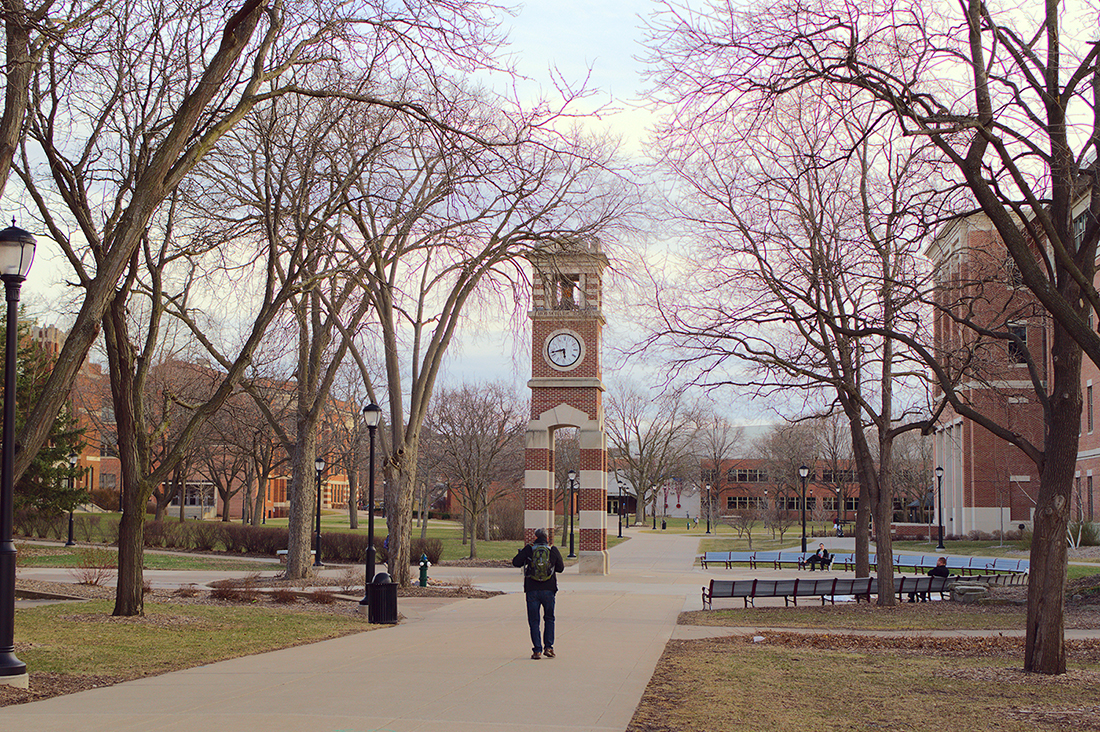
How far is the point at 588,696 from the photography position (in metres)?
9.23

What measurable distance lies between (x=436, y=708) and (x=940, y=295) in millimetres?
19447

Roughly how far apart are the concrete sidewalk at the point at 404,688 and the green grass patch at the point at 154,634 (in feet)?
2.04

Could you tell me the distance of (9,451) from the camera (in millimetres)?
9625

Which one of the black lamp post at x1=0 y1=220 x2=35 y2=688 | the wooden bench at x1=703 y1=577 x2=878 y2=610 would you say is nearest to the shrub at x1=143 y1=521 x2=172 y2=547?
the wooden bench at x1=703 y1=577 x2=878 y2=610

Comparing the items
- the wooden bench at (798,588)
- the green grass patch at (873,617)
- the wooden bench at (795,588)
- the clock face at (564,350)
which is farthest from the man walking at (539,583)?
the clock face at (564,350)

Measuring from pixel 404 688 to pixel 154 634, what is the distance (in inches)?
223

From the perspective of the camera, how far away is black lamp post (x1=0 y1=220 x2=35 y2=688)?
9039mm

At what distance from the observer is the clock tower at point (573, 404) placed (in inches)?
1216

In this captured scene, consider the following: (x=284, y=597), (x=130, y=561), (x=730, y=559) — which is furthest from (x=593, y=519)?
(x=130, y=561)

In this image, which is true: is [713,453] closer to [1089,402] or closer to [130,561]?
[1089,402]

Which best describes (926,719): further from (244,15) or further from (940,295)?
(940,295)

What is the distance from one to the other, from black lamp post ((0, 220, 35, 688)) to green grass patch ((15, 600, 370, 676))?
113cm

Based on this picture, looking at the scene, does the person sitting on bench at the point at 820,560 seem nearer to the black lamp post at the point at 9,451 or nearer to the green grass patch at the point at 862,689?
the green grass patch at the point at 862,689

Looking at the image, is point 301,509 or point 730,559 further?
point 730,559
